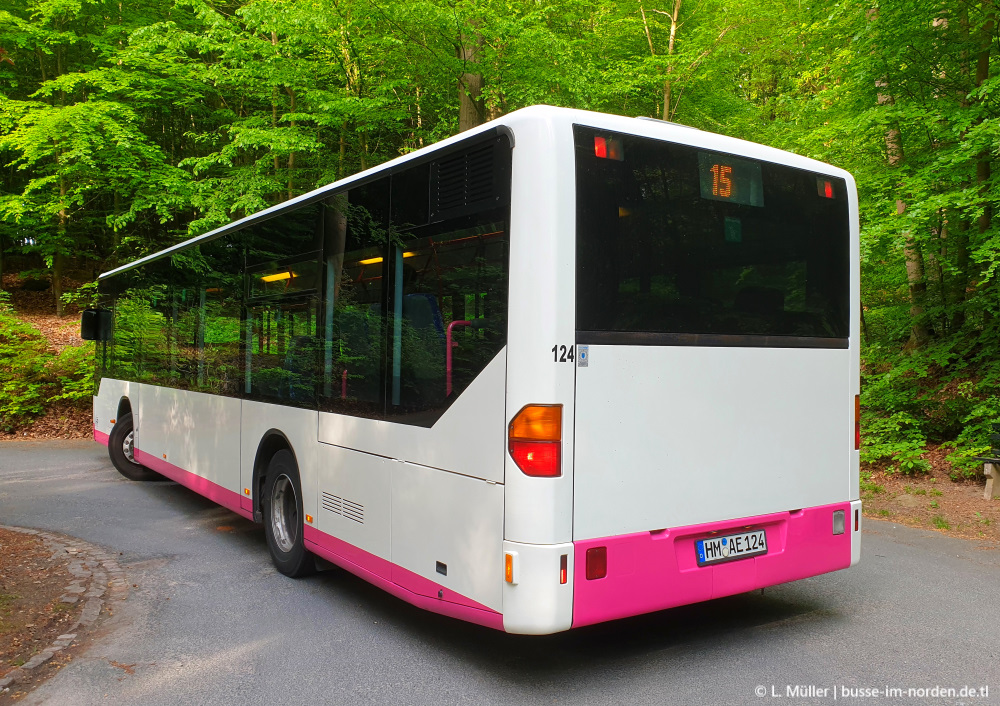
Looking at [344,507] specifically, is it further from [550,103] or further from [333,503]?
[550,103]

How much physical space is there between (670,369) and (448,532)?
4.74 feet

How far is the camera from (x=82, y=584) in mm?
6016

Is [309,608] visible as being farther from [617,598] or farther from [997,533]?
[997,533]

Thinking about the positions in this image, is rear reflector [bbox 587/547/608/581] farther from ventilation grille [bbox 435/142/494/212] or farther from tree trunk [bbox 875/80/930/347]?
tree trunk [bbox 875/80/930/347]

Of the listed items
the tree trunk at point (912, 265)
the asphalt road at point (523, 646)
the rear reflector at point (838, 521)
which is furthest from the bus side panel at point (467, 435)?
the tree trunk at point (912, 265)

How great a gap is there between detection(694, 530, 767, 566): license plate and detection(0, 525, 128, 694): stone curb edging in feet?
11.9

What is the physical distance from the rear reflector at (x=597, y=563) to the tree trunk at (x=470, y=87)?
11.1m

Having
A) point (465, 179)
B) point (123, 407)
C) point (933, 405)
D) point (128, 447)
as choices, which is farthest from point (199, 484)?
point (933, 405)

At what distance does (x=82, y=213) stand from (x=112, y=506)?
17466 millimetres

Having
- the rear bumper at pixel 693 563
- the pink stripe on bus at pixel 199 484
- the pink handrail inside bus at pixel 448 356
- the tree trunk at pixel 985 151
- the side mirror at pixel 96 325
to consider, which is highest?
the tree trunk at pixel 985 151

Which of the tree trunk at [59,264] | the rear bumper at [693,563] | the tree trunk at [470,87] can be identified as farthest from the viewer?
the tree trunk at [59,264]

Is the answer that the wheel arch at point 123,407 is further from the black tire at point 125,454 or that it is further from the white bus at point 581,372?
the white bus at point 581,372

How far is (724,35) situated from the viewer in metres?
14.7

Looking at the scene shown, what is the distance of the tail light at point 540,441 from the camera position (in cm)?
382
